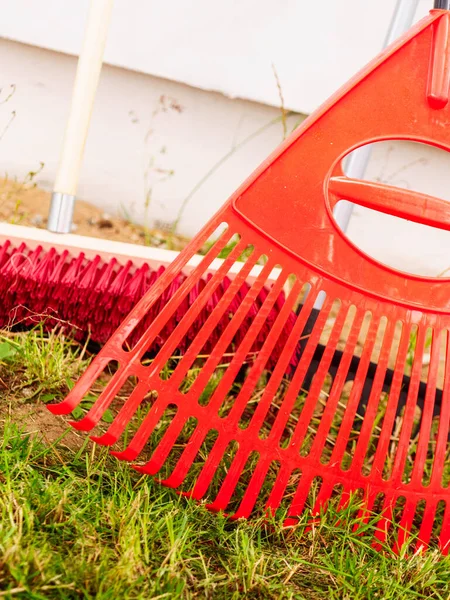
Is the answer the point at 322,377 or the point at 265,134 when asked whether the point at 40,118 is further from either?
the point at 322,377

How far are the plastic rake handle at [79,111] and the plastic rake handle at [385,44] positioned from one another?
65cm

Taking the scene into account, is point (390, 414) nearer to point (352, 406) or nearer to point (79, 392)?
point (352, 406)

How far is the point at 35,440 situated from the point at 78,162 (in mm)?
740

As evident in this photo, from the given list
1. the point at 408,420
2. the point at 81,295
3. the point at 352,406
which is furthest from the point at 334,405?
the point at 81,295

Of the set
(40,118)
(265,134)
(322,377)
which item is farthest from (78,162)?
(322,377)

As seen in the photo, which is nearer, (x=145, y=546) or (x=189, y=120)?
(x=145, y=546)

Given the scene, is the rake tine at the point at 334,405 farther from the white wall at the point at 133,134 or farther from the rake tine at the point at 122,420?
the white wall at the point at 133,134

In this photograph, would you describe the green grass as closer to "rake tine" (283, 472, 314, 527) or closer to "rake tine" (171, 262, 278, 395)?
"rake tine" (283, 472, 314, 527)

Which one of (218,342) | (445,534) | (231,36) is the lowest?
(445,534)

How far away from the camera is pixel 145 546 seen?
83 cm

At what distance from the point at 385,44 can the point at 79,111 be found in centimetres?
76

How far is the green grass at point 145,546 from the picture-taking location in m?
0.77

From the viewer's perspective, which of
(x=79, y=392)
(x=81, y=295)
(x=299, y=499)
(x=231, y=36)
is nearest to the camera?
(x=79, y=392)

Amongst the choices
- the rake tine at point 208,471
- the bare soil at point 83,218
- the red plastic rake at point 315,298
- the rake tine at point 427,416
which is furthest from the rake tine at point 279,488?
the bare soil at point 83,218
